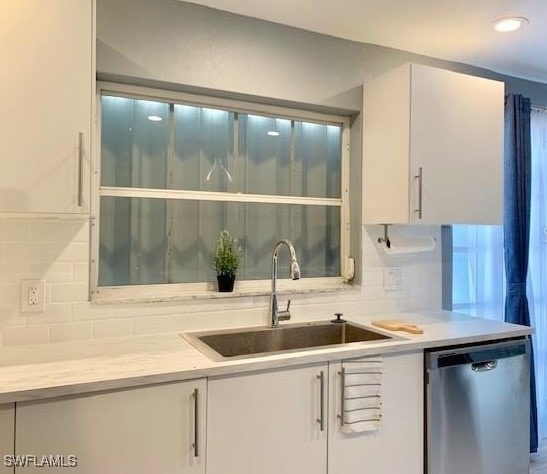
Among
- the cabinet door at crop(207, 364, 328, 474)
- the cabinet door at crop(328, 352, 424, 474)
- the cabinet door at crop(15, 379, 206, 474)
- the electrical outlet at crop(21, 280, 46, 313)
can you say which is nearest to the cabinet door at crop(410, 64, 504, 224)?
the cabinet door at crop(328, 352, 424, 474)

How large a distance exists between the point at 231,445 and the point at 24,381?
28.4 inches

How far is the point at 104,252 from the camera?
81.7 inches

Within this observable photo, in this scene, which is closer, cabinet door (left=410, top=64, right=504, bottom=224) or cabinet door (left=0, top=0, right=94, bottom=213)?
cabinet door (left=0, top=0, right=94, bottom=213)

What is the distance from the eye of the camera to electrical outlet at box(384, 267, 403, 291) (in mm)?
2590

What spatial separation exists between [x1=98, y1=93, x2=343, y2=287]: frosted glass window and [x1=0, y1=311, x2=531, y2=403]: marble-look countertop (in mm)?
425

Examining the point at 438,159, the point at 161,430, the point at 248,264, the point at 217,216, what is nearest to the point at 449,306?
the point at 438,159

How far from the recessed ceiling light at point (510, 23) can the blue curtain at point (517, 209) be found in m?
0.64

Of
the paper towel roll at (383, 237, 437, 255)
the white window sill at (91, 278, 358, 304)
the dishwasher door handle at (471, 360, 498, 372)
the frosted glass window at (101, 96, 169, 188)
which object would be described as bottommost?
the dishwasher door handle at (471, 360, 498, 372)

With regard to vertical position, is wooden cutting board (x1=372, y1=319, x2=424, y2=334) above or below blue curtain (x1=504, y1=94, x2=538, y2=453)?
below

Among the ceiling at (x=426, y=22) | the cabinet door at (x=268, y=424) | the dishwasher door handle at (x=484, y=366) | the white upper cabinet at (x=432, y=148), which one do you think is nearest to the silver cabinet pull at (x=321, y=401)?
the cabinet door at (x=268, y=424)

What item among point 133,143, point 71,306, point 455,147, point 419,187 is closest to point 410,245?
point 419,187

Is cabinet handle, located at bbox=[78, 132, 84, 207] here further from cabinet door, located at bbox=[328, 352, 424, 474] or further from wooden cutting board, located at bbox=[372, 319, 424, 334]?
wooden cutting board, located at bbox=[372, 319, 424, 334]

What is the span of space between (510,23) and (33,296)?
2570 mm

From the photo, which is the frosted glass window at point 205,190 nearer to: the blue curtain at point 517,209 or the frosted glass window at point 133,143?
the frosted glass window at point 133,143
